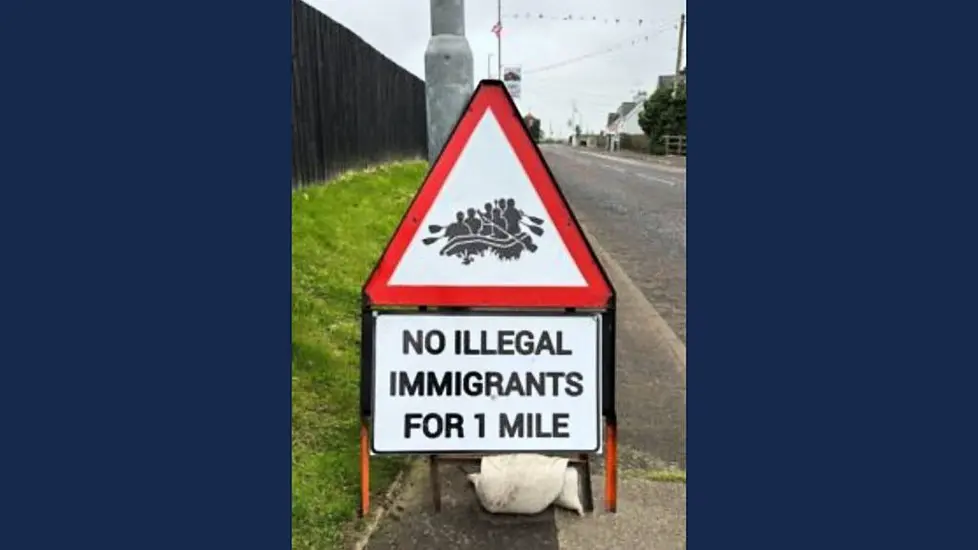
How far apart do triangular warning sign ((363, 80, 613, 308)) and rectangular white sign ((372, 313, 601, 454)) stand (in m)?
0.08

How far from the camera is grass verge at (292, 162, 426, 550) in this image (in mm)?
3354

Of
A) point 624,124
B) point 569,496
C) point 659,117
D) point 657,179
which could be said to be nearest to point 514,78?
point 569,496

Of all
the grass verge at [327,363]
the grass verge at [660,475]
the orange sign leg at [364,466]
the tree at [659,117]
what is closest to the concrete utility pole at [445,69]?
the orange sign leg at [364,466]

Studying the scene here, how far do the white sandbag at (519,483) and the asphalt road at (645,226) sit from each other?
1435 millimetres

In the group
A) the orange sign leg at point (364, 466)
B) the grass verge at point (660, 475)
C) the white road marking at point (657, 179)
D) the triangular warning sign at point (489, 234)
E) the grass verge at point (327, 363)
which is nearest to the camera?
the triangular warning sign at point (489, 234)

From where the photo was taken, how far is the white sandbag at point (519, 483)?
3.32m

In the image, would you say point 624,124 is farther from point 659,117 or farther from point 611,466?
point 611,466

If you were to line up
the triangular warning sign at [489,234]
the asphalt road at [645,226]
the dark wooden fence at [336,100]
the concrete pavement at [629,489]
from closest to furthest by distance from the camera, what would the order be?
1. the triangular warning sign at [489,234]
2. the concrete pavement at [629,489]
3. the asphalt road at [645,226]
4. the dark wooden fence at [336,100]

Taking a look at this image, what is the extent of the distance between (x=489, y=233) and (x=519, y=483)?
0.99 metres

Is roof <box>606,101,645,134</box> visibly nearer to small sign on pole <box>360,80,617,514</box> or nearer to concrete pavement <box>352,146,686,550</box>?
concrete pavement <box>352,146,686,550</box>

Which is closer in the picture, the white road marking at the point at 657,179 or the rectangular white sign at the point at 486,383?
the rectangular white sign at the point at 486,383

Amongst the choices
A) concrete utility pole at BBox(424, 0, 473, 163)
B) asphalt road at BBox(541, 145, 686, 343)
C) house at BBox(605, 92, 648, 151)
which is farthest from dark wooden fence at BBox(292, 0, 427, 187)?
house at BBox(605, 92, 648, 151)

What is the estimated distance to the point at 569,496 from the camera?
342 centimetres

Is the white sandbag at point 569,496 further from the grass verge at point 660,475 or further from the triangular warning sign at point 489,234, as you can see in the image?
the triangular warning sign at point 489,234
